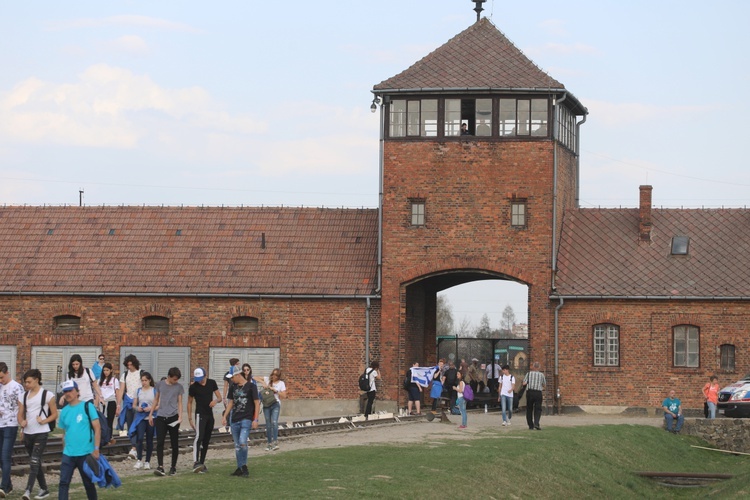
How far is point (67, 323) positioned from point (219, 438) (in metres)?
14.6

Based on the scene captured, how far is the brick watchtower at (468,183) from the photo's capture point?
1518 inches

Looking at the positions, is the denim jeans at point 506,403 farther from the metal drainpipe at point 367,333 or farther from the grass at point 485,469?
the metal drainpipe at point 367,333

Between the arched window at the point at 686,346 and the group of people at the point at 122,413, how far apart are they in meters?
16.6

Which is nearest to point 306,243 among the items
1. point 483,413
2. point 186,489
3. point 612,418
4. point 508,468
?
point 483,413

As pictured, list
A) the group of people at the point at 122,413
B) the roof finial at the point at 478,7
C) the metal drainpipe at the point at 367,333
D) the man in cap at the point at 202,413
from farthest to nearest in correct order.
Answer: the roof finial at the point at 478,7
the metal drainpipe at the point at 367,333
the man in cap at the point at 202,413
the group of people at the point at 122,413

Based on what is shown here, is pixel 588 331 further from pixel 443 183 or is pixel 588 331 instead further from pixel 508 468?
pixel 508 468

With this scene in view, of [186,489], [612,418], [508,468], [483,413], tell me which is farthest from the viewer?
[483,413]

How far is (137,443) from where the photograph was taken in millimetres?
21594

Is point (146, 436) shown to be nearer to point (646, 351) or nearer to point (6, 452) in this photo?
point (6, 452)

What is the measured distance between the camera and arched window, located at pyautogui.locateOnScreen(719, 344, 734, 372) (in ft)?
124

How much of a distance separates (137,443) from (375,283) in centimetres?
1833

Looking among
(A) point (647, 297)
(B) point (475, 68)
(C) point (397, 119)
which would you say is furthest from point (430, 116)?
(A) point (647, 297)

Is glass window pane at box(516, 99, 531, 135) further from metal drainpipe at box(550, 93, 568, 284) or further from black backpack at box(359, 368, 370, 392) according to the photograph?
black backpack at box(359, 368, 370, 392)

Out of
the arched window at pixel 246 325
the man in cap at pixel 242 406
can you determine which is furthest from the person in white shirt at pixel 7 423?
the arched window at pixel 246 325
